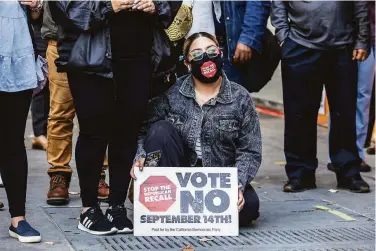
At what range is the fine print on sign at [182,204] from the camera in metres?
5.31

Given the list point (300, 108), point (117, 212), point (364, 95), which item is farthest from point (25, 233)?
point (364, 95)

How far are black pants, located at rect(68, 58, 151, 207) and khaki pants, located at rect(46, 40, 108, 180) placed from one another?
90 cm

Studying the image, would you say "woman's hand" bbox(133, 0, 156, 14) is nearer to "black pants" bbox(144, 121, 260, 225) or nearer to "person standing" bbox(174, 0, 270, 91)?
"black pants" bbox(144, 121, 260, 225)

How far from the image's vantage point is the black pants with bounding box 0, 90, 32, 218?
4949mm

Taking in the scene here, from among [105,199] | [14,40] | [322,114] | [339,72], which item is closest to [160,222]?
[105,199]

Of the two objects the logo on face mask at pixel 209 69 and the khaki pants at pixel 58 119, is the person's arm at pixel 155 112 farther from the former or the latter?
the khaki pants at pixel 58 119

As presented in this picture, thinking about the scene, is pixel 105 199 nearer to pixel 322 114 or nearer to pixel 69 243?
pixel 69 243

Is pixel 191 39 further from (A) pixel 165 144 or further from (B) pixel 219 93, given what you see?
(A) pixel 165 144

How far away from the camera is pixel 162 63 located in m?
5.31

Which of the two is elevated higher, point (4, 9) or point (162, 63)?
point (4, 9)

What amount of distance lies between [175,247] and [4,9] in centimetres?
164

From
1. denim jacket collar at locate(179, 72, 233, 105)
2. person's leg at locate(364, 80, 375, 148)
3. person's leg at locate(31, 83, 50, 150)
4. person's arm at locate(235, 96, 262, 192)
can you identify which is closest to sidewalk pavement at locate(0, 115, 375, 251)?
person's arm at locate(235, 96, 262, 192)

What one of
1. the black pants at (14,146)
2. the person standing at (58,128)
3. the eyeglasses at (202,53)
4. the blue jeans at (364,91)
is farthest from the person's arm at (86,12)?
the blue jeans at (364,91)

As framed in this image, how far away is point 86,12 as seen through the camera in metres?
4.98
